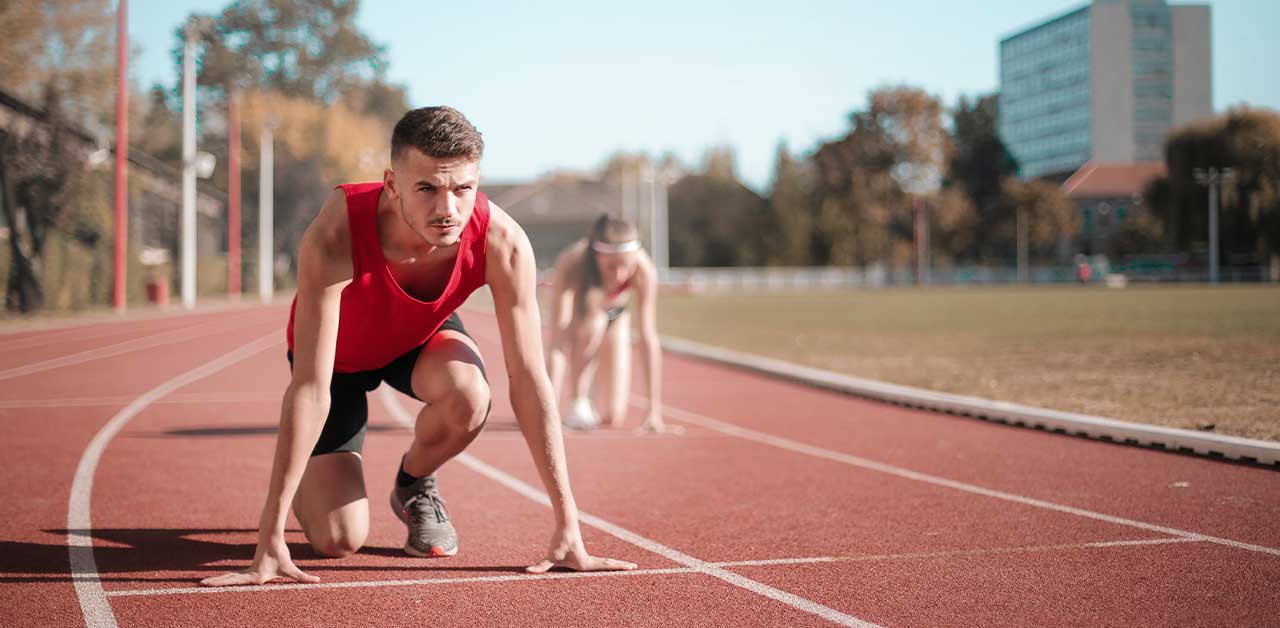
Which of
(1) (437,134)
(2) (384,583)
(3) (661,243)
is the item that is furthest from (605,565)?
(3) (661,243)

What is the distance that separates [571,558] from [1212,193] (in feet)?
213

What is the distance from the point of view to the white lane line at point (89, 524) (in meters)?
4.35

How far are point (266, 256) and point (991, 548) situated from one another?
48.5m

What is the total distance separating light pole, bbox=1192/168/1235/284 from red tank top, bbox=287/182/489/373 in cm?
6355

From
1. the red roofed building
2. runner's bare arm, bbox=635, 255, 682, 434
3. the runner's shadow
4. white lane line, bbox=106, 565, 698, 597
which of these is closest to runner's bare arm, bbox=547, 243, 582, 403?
runner's bare arm, bbox=635, 255, 682, 434

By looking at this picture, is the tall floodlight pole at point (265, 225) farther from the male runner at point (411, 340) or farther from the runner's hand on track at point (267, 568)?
the runner's hand on track at point (267, 568)

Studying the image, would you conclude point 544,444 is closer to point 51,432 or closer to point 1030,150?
point 51,432

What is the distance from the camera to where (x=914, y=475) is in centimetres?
770

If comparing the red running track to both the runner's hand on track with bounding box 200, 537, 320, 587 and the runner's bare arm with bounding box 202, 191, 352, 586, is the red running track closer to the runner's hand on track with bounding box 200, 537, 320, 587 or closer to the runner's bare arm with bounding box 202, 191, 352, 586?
the runner's hand on track with bounding box 200, 537, 320, 587

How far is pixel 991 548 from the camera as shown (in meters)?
5.38

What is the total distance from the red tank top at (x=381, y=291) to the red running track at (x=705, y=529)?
0.98 m

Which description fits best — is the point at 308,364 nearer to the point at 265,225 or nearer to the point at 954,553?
the point at 954,553

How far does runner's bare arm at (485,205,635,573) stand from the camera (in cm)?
451

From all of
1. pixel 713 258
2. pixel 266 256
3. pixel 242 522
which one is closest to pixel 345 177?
pixel 266 256
